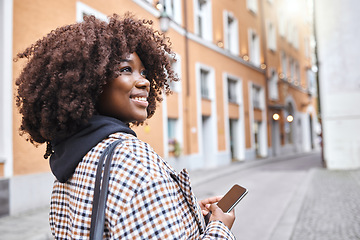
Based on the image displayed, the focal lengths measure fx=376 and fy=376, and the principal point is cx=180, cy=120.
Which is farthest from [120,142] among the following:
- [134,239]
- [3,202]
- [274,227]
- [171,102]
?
[171,102]

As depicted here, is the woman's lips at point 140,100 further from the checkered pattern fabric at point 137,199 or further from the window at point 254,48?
the window at point 254,48

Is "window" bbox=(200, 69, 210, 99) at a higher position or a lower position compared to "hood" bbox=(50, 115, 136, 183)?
higher

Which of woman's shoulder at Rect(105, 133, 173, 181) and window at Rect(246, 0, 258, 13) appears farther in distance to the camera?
window at Rect(246, 0, 258, 13)

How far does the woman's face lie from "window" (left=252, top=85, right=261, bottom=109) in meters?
22.4

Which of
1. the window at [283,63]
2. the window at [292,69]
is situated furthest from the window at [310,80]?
the window at [283,63]

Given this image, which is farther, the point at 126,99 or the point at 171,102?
the point at 171,102

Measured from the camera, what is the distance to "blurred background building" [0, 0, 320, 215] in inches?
296

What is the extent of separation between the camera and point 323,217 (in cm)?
624

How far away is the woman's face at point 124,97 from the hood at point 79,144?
114 millimetres

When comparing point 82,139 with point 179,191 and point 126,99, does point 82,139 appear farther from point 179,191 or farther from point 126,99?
point 179,191

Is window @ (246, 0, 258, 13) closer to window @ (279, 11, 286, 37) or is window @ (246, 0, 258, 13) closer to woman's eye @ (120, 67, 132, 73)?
window @ (279, 11, 286, 37)

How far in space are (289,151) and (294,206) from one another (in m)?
22.6

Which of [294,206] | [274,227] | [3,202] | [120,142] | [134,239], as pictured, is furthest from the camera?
[294,206]

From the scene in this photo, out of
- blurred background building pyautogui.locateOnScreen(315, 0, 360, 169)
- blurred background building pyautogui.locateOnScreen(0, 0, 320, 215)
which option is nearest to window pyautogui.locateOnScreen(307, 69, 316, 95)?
blurred background building pyautogui.locateOnScreen(0, 0, 320, 215)
